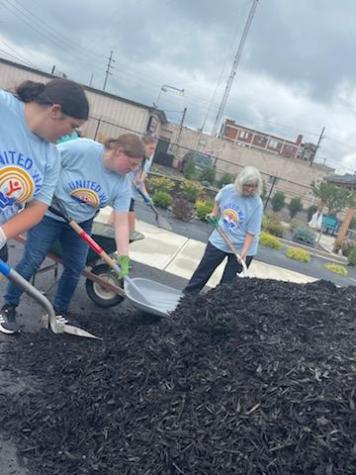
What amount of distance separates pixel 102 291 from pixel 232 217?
138 cm

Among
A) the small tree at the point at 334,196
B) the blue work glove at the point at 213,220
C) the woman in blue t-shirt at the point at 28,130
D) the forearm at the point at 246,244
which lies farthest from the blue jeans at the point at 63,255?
the small tree at the point at 334,196

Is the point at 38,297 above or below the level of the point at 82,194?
below

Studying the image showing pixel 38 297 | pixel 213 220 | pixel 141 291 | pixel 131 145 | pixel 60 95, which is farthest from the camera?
pixel 213 220

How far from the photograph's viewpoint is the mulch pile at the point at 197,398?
187cm

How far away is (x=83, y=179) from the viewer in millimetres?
2990

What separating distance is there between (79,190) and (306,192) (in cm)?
2477

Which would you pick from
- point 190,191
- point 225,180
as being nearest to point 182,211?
point 190,191

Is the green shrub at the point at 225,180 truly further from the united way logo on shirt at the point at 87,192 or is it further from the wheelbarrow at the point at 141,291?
the united way logo on shirt at the point at 87,192

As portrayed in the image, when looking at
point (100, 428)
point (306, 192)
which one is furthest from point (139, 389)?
point (306, 192)

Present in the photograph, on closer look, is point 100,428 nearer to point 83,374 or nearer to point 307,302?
point 83,374

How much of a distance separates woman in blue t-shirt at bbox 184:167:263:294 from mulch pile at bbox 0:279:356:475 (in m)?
1.27

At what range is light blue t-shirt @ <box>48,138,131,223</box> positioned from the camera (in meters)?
2.98

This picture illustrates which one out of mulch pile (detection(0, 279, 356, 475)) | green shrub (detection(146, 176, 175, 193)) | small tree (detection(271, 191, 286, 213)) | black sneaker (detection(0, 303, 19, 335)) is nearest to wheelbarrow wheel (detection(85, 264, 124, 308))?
black sneaker (detection(0, 303, 19, 335))

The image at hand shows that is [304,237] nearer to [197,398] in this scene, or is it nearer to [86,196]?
[86,196]
